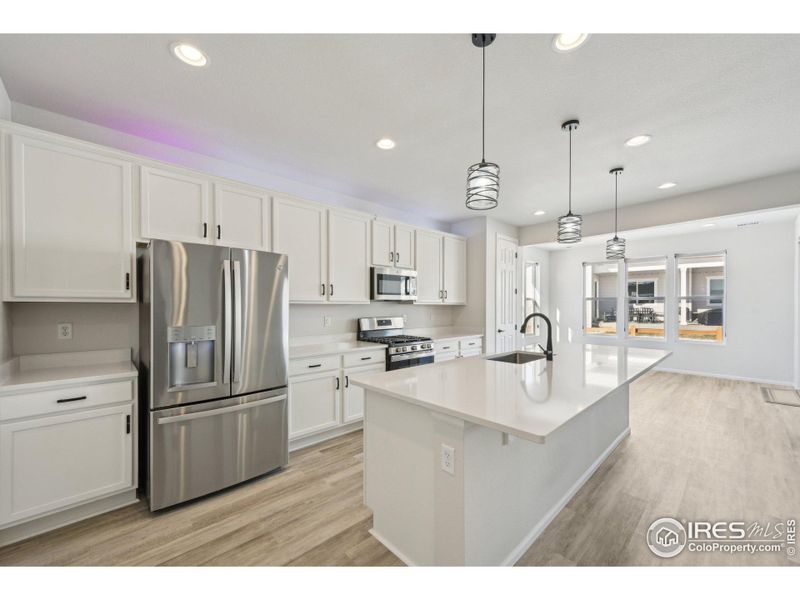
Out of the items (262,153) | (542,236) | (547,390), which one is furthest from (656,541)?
(542,236)

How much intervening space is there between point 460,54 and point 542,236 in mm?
4275

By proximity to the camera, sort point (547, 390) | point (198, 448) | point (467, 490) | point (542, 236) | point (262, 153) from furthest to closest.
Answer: point (542, 236), point (262, 153), point (198, 448), point (547, 390), point (467, 490)

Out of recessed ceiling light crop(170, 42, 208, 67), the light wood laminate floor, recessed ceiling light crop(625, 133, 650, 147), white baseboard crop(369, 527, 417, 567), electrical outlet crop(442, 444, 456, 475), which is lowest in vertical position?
the light wood laminate floor

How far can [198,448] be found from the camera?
7.27 ft

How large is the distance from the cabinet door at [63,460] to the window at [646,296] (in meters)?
8.03

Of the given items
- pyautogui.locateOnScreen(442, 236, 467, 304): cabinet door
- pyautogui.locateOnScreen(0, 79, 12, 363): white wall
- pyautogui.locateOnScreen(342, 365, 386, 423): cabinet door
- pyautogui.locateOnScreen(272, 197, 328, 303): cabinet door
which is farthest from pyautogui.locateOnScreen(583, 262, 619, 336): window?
pyautogui.locateOnScreen(0, 79, 12, 363): white wall

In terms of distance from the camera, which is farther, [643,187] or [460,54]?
[643,187]

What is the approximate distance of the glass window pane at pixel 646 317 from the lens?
255 inches

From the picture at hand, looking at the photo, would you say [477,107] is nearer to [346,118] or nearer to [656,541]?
[346,118]

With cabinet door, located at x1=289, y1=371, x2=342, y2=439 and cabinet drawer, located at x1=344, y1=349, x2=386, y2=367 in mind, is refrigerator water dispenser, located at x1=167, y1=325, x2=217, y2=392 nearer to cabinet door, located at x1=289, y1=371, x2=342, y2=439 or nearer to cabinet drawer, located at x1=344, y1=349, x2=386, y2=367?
cabinet door, located at x1=289, y1=371, x2=342, y2=439

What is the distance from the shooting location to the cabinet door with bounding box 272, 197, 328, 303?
316 cm

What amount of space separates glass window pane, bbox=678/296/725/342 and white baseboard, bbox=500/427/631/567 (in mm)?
4736

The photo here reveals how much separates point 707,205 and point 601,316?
3748mm

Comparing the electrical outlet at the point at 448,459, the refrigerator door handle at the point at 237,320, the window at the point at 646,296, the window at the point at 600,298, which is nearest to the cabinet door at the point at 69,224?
the refrigerator door handle at the point at 237,320
